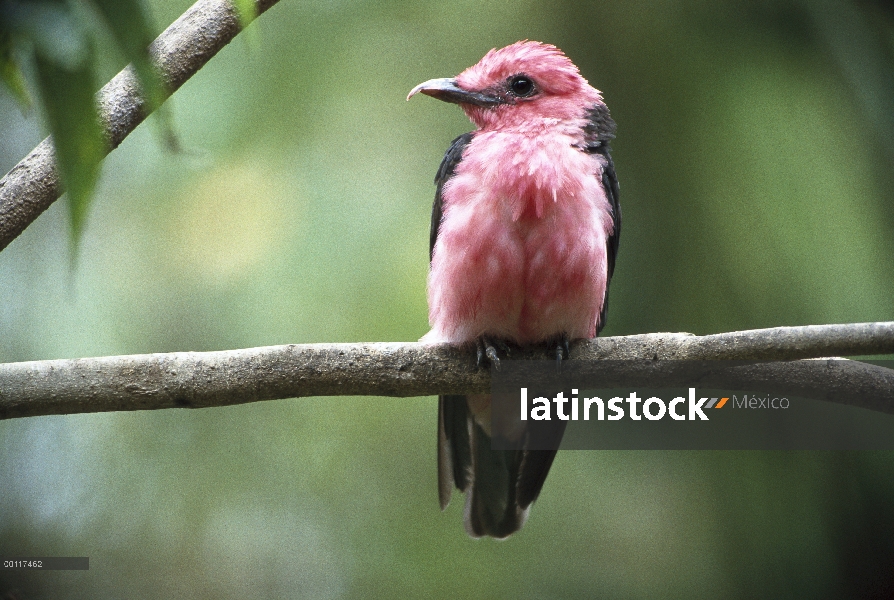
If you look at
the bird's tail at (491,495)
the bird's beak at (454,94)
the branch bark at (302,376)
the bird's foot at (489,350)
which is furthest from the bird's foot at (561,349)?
the bird's beak at (454,94)

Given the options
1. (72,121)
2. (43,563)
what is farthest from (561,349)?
(43,563)

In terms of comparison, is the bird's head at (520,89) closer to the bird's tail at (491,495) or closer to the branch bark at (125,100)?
the branch bark at (125,100)

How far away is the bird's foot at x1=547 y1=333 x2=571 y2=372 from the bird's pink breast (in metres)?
0.03

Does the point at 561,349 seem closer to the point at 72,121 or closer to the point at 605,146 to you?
the point at 605,146

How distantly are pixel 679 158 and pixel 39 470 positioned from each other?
434cm

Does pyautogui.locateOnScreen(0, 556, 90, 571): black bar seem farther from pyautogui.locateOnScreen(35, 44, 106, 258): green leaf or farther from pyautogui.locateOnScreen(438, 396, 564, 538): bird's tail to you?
pyautogui.locateOnScreen(35, 44, 106, 258): green leaf

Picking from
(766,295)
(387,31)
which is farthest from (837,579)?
(387,31)

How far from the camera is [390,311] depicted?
18.1ft

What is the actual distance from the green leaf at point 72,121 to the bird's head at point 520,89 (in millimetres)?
2477

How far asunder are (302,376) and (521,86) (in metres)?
1.66

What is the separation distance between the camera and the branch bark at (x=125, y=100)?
3.10 meters

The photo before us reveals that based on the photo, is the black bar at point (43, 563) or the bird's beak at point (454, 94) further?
the black bar at point (43, 563)

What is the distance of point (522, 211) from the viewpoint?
11.5ft

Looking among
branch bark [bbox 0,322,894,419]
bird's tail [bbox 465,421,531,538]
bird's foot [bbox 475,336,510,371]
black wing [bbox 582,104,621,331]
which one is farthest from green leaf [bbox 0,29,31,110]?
bird's tail [bbox 465,421,531,538]
